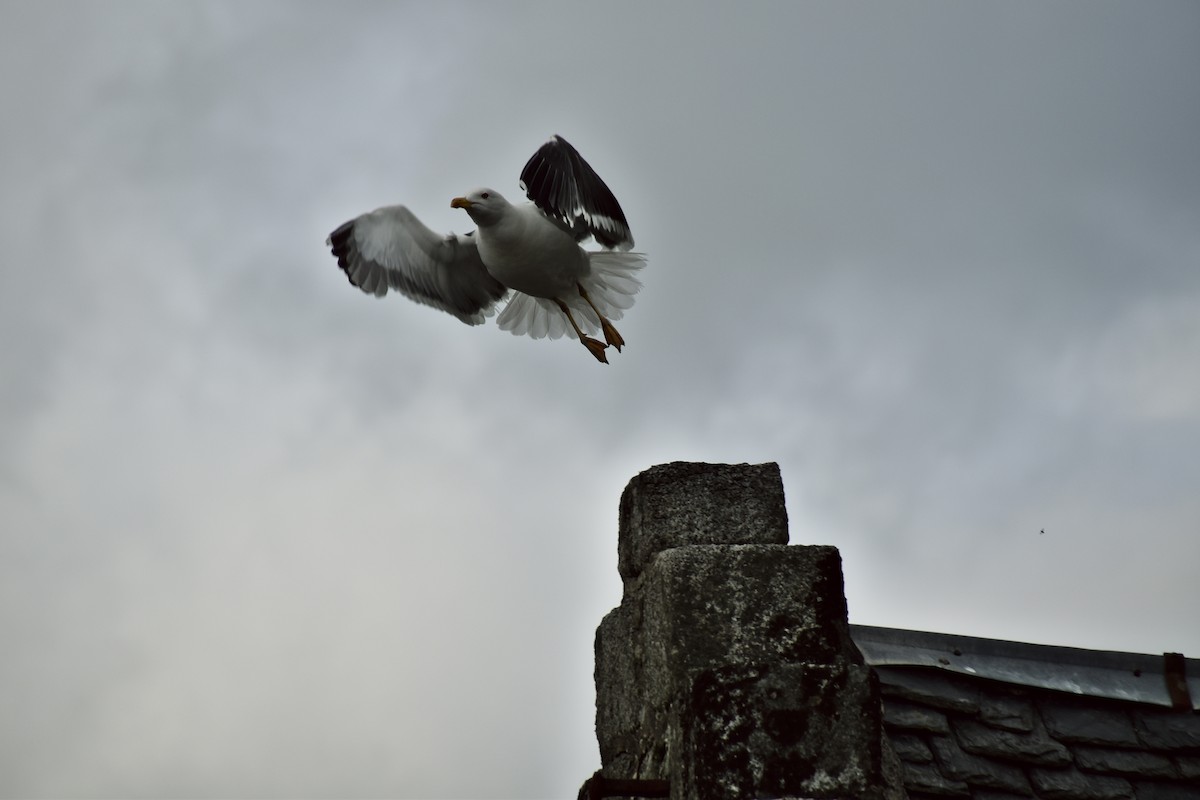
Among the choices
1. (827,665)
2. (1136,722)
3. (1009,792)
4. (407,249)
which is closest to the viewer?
(827,665)

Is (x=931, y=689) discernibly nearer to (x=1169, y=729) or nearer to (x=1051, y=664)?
(x=1051, y=664)

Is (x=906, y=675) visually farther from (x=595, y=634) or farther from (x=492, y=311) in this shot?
(x=492, y=311)

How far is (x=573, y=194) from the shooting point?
503cm

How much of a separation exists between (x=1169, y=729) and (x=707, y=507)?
1.61 m

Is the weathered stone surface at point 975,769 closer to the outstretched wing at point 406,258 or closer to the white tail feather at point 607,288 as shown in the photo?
the white tail feather at point 607,288

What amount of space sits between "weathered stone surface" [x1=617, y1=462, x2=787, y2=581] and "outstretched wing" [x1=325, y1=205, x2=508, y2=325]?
3.55m

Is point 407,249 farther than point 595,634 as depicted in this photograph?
Yes

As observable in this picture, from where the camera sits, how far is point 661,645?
249 centimetres

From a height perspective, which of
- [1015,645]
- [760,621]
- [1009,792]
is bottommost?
[1009,792]

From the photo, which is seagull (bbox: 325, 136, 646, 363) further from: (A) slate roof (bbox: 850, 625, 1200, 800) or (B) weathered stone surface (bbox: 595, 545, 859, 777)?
(B) weathered stone surface (bbox: 595, 545, 859, 777)

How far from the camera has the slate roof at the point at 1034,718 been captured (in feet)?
10.1

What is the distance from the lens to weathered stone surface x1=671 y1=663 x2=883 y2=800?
2289 millimetres

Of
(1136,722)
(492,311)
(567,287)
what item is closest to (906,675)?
(1136,722)

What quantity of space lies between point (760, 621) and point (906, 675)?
970 millimetres
